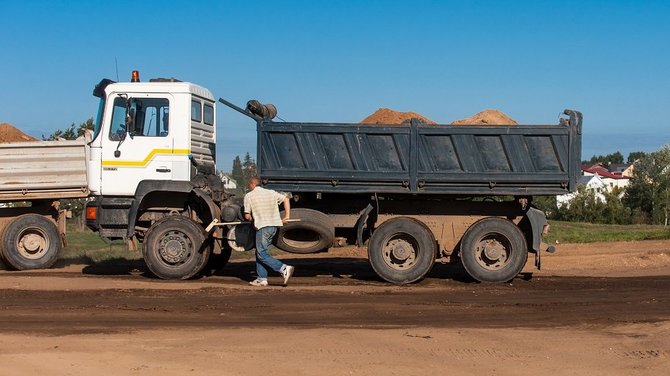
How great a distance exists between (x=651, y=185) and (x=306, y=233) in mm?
57681

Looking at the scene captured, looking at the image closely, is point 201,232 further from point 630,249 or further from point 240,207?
point 630,249

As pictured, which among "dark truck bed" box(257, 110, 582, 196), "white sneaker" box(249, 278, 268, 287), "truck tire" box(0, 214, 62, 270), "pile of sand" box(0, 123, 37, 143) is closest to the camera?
"dark truck bed" box(257, 110, 582, 196)

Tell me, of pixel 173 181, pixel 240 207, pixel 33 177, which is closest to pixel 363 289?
pixel 240 207

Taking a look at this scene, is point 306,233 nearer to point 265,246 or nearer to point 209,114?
point 265,246

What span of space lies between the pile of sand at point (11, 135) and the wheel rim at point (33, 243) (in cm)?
352

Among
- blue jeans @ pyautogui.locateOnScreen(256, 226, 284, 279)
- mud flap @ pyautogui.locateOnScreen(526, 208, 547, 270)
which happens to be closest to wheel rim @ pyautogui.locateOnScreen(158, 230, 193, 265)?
blue jeans @ pyautogui.locateOnScreen(256, 226, 284, 279)

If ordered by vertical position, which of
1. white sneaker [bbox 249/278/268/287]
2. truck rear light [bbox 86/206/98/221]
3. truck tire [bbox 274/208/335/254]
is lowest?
white sneaker [bbox 249/278/268/287]

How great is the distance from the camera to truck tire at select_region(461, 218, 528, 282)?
14.7 meters

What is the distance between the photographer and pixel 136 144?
15.0m

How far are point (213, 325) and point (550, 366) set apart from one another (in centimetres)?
404

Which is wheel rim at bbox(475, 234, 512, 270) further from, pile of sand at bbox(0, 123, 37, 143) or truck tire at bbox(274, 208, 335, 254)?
pile of sand at bbox(0, 123, 37, 143)

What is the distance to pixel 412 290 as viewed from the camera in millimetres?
14211

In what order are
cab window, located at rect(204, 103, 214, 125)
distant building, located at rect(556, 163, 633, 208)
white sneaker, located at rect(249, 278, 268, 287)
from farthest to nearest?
1. distant building, located at rect(556, 163, 633, 208)
2. cab window, located at rect(204, 103, 214, 125)
3. white sneaker, located at rect(249, 278, 268, 287)

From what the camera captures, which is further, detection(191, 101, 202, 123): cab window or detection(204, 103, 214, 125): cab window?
detection(204, 103, 214, 125): cab window
